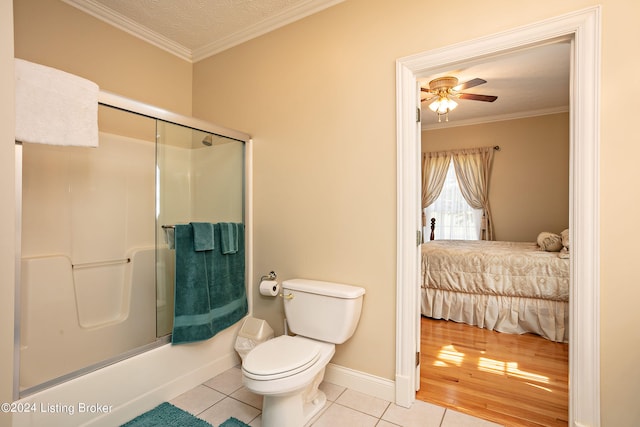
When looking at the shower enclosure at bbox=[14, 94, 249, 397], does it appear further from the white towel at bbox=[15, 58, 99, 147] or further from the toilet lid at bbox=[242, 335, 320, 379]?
the toilet lid at bbox=[242, 335, 320, 379]

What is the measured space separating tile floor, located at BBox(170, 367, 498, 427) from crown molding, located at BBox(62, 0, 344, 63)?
2552mm

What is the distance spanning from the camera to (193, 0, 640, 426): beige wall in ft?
4.61

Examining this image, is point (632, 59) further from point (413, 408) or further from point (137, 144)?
point (137, 144)

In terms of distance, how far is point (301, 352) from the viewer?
168 cm

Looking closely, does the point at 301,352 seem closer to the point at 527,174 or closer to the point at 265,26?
the point at 265,26

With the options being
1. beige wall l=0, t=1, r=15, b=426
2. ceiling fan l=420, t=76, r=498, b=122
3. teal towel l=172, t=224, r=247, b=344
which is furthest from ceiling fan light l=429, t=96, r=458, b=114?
beige wall l=0, t=1, r=15, b=426

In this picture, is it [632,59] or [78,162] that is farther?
[78,162]

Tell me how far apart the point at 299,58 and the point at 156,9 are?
1.08m

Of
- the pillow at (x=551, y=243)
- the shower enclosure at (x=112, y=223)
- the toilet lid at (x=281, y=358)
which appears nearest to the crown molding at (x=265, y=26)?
the shower enclosure at (x=112, y=223)

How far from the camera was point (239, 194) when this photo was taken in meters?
2.52

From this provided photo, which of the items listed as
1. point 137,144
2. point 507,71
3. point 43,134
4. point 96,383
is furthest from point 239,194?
point 507,71

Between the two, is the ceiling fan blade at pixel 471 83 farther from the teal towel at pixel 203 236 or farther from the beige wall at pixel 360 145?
the teal towel at pixel 203 236

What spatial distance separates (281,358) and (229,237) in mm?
967

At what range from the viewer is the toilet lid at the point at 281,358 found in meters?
1.51
